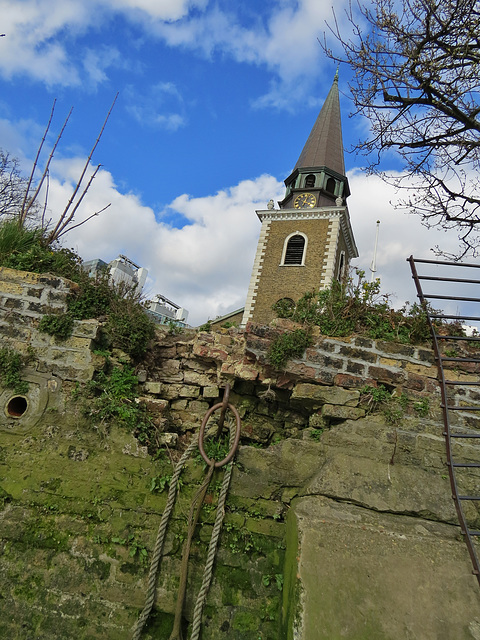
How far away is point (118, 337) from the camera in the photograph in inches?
142

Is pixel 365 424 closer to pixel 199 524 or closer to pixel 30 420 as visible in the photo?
pixel 199 524

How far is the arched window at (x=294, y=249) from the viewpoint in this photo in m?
26.5

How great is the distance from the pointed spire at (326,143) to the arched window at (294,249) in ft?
21.8

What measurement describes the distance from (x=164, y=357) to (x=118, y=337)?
0.62 m

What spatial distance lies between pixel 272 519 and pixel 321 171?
1175 inches

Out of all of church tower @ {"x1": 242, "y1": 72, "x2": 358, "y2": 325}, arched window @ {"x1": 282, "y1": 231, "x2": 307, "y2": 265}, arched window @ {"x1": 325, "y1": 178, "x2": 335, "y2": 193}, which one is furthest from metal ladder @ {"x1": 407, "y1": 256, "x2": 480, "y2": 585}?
Result: arched window @ {"x1": 325, "y1": 178, "x2": 335, "y2": 193}

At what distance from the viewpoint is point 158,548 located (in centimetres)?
263

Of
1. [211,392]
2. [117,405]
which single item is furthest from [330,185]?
[117,405]

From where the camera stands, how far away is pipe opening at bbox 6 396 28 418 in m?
3.16

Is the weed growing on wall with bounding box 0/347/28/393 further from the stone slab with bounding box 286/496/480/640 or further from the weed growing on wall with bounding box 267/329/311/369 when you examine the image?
the stone slab with bounding box 286/496/480/640

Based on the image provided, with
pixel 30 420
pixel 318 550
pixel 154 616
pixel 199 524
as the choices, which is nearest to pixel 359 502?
pixel 318 550

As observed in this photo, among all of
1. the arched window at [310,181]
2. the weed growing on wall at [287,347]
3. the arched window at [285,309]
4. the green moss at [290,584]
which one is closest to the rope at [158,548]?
the green moss at [290,584]

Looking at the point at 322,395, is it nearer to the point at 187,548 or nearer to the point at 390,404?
the point at 390,404

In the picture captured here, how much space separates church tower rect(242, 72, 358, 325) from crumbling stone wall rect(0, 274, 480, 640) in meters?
19.7
